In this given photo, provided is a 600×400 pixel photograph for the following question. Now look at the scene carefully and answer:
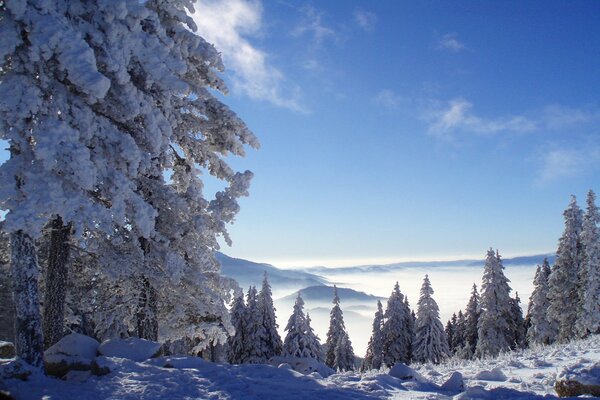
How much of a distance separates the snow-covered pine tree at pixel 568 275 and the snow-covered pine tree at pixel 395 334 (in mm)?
17088

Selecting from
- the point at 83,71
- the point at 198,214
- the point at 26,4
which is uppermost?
the point at 26,4

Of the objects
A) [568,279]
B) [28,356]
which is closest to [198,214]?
[28,356]

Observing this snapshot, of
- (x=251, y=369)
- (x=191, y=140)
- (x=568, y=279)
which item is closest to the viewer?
(x=251, y=369)

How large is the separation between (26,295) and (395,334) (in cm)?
4696

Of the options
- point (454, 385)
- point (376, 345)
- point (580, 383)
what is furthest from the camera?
point (376, 345)

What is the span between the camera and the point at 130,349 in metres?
10.3

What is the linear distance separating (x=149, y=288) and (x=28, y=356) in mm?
4886

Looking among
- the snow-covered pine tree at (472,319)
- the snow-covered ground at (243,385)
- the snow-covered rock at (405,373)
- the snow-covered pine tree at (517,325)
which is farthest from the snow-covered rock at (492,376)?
the snow-covered pine tree at (472,319)

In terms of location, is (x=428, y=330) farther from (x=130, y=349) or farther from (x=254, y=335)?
(x=130, y=349)

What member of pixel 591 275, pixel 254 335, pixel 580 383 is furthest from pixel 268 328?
pixel 580 383

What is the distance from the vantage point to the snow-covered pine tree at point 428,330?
4513 centimetres

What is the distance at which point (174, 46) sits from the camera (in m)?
13.2

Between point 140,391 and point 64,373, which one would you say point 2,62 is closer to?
point 64,373

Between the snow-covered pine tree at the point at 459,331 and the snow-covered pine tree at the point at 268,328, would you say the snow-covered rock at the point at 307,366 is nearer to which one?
the snow-covered pine tree at the point at 268,328
